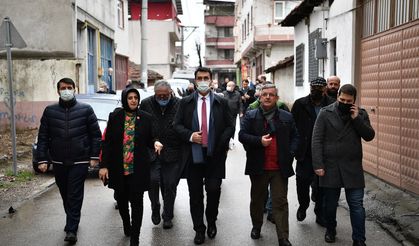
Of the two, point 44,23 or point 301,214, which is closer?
point 301,214

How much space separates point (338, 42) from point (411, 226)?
6.92m

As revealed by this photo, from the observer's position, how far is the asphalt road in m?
6.67

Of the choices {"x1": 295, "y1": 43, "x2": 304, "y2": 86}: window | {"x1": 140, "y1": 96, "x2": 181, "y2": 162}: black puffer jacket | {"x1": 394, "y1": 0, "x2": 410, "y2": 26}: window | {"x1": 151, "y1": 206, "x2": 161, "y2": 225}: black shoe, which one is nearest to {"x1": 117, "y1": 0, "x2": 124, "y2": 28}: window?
{"x1": 295, "y1": 43, "x2": 304, "y2": 86}: window

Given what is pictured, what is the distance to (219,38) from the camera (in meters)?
79.6

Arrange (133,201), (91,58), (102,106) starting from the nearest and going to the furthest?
(133,201) < (102,106) < (91,58)

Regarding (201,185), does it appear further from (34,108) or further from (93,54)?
(93,54)

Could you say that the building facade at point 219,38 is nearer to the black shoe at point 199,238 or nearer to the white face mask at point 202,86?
the white face mask at point 202,86

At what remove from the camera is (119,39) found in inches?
1191

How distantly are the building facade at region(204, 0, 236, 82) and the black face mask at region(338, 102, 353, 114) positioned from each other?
229ft

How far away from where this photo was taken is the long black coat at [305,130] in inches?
290

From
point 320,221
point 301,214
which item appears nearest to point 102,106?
point 301,214

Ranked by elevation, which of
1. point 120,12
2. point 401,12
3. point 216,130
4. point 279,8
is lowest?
point 216,130

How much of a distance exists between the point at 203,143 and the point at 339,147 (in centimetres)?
157

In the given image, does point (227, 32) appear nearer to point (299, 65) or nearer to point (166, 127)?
point (299, 65)
